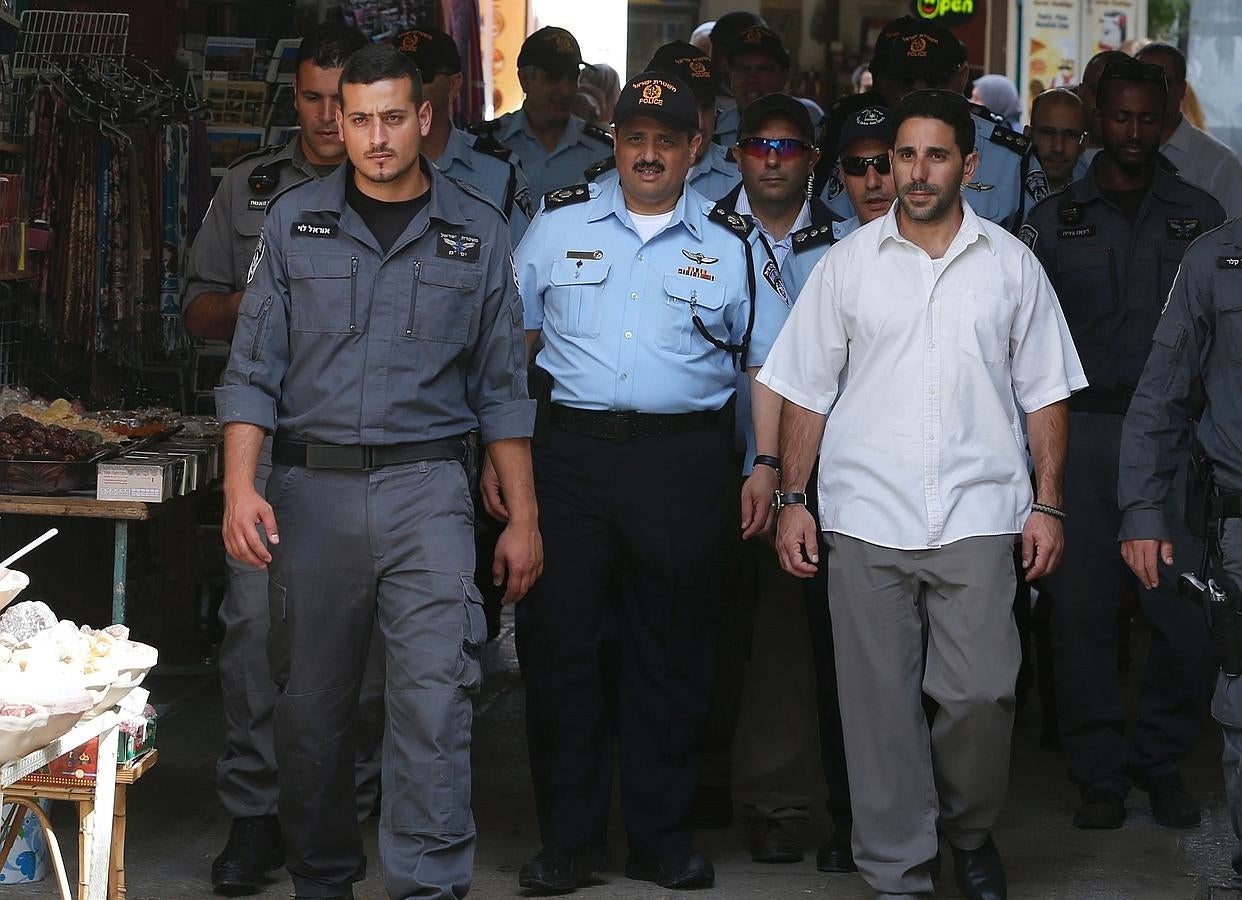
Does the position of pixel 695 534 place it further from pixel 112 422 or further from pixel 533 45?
pixel 533 45

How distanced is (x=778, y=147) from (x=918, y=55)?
1389mm

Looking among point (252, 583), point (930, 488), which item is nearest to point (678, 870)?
point (930, 488)

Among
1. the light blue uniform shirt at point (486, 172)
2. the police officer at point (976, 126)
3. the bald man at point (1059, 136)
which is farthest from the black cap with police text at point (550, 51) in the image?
the bald man at point (1059, 136)

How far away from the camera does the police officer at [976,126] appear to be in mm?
6203

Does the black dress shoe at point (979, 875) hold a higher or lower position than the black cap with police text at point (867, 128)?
lower

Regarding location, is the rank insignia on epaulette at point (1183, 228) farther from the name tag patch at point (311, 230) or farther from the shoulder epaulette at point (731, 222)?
A: the name tag patch at point (311, 230)

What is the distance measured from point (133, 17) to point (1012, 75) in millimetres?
6326

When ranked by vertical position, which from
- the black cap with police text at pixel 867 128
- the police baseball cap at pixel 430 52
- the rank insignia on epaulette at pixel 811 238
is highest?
the police baseball cap at pixel 430 52

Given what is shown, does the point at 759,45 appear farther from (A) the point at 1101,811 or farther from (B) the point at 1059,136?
(A) the point at 1101,811

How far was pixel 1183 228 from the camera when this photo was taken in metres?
5.59

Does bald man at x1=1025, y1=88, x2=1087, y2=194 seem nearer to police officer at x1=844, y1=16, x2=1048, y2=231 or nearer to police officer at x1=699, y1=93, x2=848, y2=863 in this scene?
police officer at x1=844, y1=16, x2=1048, y2=231

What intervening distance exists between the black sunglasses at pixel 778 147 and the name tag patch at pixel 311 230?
1480mm

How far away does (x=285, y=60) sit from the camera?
7.34 meters

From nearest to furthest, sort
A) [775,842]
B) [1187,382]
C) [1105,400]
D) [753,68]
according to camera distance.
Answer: [1187,382]
[775,842]
[1105,400]
[753,68]
